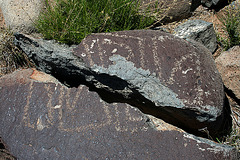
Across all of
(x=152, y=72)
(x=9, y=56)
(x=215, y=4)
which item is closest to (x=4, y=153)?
(x=9, y=56)

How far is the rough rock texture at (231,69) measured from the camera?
250 cm

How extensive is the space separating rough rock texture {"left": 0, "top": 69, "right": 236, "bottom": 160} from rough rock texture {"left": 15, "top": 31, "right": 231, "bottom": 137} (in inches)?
9.5

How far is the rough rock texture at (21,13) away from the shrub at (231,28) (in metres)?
2.21

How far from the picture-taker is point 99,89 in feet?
7.75

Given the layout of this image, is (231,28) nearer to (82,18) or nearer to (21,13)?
(82,18)

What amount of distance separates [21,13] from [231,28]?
2.42 m

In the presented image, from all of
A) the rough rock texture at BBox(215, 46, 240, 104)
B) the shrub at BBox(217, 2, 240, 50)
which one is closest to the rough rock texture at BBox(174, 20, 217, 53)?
the shrub at BBox(217, 2, 240, 50)

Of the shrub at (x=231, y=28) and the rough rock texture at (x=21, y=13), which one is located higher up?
the shrub at (x=231, y=28)

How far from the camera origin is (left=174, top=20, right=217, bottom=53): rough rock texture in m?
2.77

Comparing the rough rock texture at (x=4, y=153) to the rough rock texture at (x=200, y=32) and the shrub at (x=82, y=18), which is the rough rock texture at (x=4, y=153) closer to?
the shrub at (x=82, y=18)

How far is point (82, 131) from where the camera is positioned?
6.02 ft

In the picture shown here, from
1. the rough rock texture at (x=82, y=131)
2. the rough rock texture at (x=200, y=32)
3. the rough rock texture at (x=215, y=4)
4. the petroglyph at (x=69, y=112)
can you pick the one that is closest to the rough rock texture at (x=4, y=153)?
the rough rock texture at (x=82, y=131)

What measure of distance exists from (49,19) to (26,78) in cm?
78

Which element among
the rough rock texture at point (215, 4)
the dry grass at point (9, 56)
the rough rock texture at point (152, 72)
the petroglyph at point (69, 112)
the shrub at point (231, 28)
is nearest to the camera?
the petroglyph at point (69, 112)
